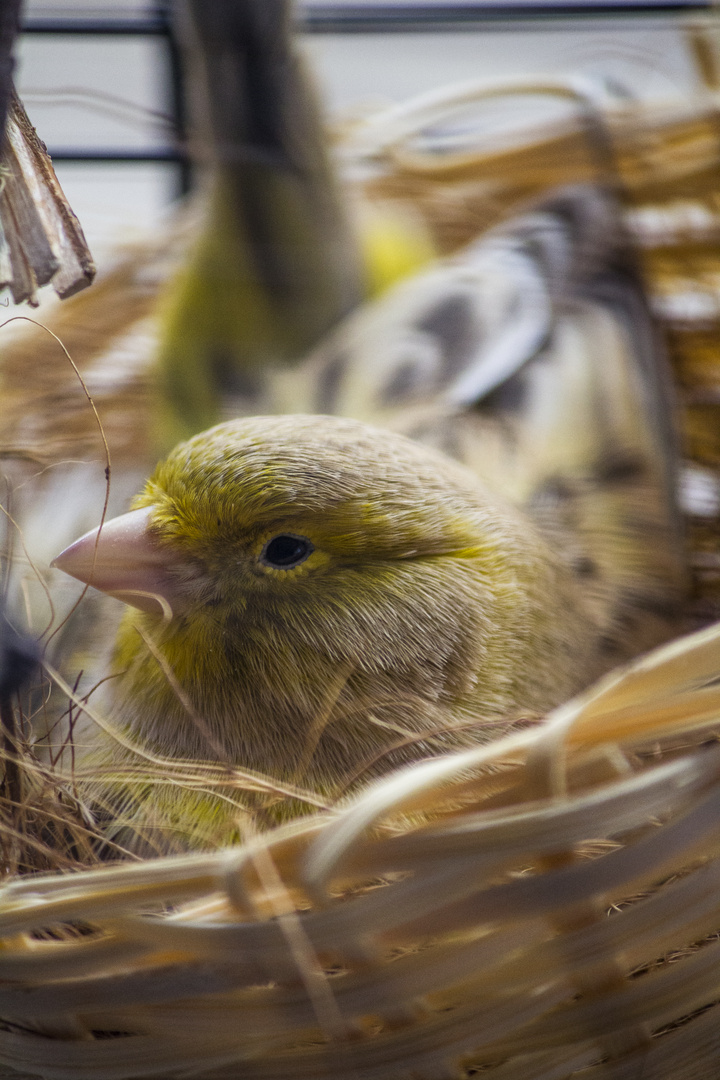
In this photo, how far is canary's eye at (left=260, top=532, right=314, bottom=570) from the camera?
0.55 meters

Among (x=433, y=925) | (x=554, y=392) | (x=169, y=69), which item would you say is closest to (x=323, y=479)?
(x=433, y=925)

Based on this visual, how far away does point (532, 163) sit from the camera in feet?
4.06

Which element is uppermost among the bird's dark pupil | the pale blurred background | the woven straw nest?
the pale blurred background

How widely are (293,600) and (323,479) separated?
8 centimetres

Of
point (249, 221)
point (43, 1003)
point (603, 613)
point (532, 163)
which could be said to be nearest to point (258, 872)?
point (43, 1003)

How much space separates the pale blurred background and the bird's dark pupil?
0.26 meters

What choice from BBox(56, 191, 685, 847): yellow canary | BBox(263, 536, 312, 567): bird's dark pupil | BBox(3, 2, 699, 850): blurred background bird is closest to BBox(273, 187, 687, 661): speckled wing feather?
BBox(3, 2, 699, 850): blurred background bird

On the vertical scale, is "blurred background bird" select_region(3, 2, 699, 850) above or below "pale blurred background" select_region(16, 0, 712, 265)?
below

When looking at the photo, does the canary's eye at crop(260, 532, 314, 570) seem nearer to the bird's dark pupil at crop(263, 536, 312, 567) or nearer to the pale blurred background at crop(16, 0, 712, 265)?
the bird's dark pupil at crop(263, 536, 312, 567)

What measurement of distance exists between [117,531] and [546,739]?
0.31 m

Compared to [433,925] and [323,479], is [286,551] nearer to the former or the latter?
[323,479]

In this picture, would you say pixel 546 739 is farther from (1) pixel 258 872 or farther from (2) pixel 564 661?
(2) pixel 564 661

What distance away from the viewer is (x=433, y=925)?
369 millimetres

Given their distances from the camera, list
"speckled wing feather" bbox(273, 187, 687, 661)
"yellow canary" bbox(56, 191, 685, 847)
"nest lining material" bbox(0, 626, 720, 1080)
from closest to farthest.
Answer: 1. "nest lining material" bbox(0, 626, 720, 1080)
2. "yellow canary" bbox(56, 191, 685, 847)
3. "speckled wing feather" bbox(273, 187, 687, 661)
